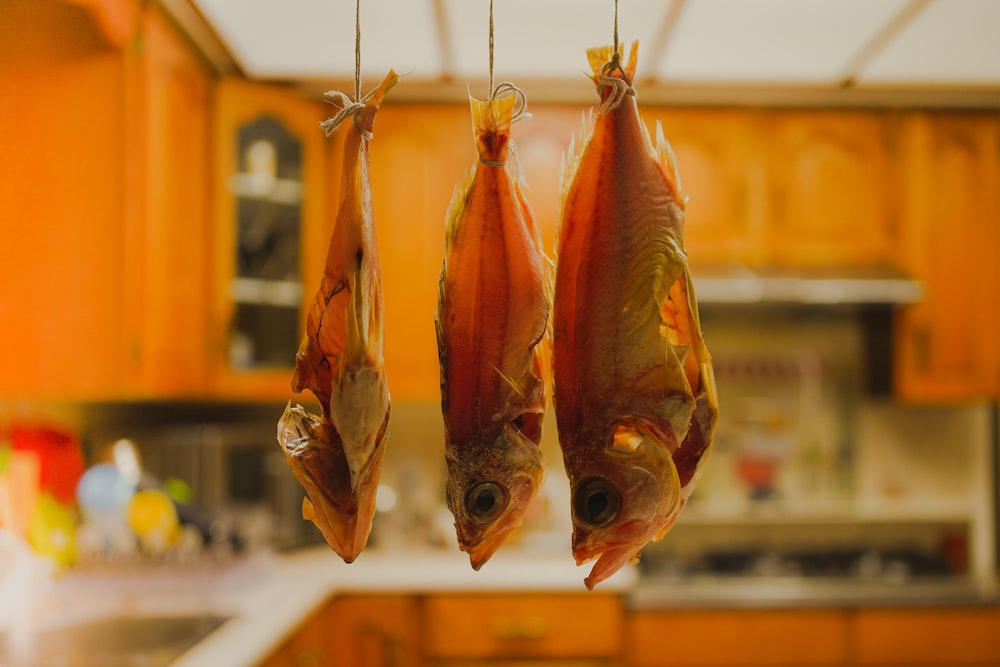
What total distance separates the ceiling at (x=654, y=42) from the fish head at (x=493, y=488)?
5.86 feet

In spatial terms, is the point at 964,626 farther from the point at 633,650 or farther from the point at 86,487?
the point at 86,487

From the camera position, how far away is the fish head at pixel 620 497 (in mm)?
712

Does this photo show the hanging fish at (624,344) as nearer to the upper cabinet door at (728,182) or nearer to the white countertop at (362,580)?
the white countertop at (362,580)

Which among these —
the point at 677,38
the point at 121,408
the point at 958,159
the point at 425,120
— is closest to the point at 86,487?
the point at 121,408

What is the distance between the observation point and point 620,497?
71 cm

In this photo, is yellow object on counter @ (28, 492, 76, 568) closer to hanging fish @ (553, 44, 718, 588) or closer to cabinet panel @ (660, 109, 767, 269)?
hanging fish @ (553, 44, 718, 588)

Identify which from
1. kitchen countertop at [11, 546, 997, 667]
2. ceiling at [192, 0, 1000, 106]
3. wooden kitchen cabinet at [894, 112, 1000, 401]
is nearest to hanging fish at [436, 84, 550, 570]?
kitchen countertop at [11, 546, 997, 667]

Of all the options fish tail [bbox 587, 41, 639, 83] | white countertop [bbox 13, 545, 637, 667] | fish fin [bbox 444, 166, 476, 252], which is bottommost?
white countertop [bbox 13, 545, 637, 667]

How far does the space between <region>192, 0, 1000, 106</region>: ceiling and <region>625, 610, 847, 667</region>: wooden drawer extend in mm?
1704

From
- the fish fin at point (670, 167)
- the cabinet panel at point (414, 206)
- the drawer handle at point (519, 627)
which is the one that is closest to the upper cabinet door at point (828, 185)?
the cabinet panel at point (414, 206)

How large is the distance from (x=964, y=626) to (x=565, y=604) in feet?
4.20

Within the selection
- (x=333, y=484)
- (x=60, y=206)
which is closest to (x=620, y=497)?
(x=333, y=484)

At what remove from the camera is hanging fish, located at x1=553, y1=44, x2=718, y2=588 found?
719 mm

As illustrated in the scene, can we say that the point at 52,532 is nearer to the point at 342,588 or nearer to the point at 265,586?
the point at 265,586
